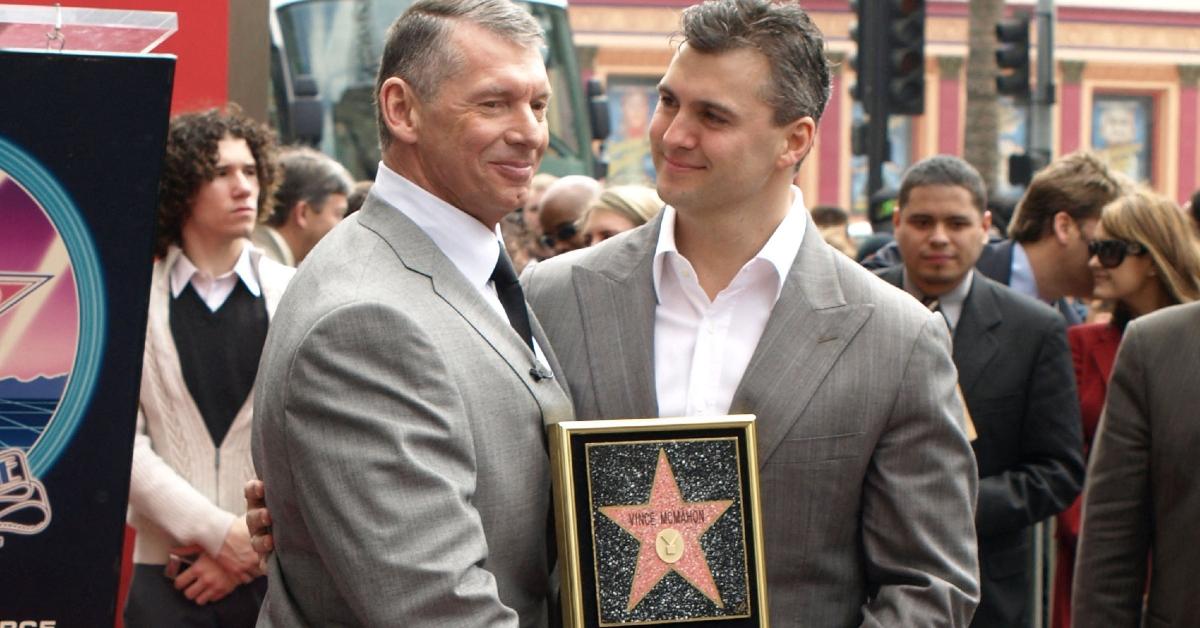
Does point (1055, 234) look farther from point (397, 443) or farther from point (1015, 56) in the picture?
point (1015, 56)

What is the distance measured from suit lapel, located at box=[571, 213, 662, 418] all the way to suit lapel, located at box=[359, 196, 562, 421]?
26 centimetres

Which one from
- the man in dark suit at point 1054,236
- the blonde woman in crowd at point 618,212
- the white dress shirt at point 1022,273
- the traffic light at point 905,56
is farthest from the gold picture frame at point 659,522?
the traffic light at point 905,56

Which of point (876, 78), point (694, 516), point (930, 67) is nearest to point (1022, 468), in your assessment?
point (694, 516)

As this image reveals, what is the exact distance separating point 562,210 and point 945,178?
7.07ft

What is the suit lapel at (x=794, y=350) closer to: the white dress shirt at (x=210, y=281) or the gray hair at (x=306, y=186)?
the white dress shirt at (x=210, y=281)

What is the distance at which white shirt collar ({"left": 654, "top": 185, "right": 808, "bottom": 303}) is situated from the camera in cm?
305

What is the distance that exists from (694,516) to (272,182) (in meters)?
2.79

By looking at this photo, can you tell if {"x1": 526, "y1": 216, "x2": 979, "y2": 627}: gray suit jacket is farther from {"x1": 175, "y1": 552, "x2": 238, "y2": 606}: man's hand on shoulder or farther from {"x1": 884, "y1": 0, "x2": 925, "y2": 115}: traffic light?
{"x1": 884, "y1": 0, "x2": 925, "y2": 115}: traffic light

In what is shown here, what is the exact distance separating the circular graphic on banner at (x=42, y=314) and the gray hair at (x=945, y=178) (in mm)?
3524

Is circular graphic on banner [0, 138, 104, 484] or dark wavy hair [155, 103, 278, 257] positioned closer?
circular graphic on banner [0, 138, 104, 484]

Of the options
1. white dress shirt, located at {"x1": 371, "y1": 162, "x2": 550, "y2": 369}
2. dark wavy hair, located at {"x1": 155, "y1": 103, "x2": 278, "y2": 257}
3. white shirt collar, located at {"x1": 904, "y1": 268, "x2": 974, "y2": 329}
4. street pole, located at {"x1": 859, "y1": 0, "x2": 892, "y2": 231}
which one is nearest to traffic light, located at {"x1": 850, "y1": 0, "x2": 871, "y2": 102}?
street pole, located at {"x1": 859, "y1": 0, "x2": 892, "y2": 231}

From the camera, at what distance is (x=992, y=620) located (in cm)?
495

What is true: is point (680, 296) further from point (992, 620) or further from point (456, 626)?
point (992, 620)

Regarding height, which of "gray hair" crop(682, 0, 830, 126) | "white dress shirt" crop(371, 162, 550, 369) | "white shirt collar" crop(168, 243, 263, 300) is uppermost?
"gray hair" crop(682, 0, 830, 126)
